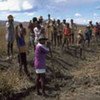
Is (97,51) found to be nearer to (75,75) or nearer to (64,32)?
(64,32)

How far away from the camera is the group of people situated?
42.9 feet

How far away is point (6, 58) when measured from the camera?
1716cm

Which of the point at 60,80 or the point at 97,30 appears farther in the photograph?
the point at 97,30

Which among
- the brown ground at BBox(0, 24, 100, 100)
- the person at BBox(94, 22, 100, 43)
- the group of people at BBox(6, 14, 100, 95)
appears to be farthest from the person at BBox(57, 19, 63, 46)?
the person at BBox(94, 22, 100, 43)

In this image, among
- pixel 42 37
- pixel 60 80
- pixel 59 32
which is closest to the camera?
pixel 42 37

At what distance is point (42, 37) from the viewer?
13.1 meters

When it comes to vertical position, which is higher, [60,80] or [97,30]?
[97,30]

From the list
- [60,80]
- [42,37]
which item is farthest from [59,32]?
[42,37]

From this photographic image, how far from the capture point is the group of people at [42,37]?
1306 centimetres

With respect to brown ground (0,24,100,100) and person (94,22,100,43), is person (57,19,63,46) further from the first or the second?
person (94,22,100,43)

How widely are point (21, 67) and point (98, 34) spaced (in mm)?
13803

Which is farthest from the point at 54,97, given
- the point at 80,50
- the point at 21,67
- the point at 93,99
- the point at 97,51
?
the point at 97,51

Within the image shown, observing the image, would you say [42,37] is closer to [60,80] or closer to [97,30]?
[60,80]

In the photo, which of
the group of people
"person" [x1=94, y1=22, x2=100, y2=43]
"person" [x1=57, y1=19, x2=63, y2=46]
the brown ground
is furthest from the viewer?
"person" [x1=94, y1=22, x2=100, y2=43]
